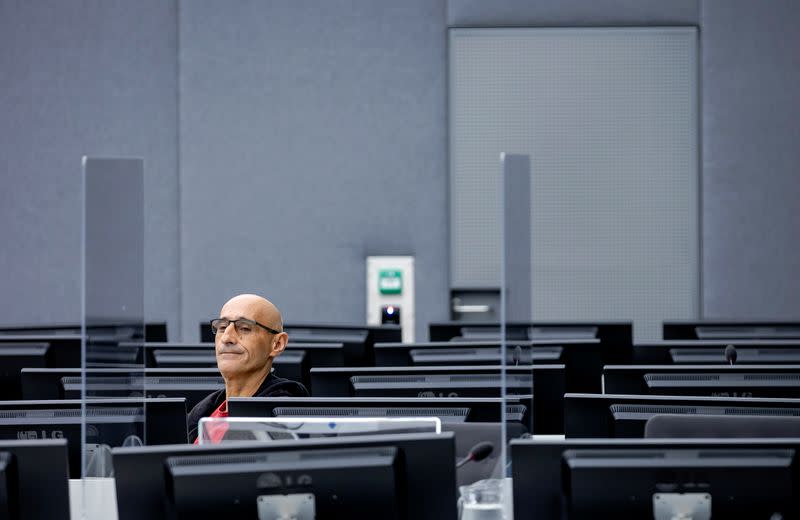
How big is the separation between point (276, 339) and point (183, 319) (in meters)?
3.95

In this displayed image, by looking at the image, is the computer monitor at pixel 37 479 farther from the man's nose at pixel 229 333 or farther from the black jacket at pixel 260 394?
the man's nose at pixel 229 333

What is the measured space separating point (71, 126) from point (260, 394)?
4657mm

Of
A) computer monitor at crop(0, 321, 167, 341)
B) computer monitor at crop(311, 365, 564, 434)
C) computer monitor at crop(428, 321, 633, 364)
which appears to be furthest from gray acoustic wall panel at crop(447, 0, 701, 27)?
computer monitor at crop(311, 365, 564, 434)

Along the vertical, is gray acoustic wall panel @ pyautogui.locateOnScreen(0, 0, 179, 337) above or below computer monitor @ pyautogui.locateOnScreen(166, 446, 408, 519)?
above

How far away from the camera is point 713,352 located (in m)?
4.23

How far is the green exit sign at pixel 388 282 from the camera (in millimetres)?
7828

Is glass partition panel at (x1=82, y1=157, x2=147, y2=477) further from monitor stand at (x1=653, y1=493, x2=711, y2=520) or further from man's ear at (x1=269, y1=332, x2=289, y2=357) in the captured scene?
monitor stand at (x1=653, y1=493, x2=711, y2=520)

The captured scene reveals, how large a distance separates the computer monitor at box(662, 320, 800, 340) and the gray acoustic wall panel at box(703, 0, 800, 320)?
3086 mm

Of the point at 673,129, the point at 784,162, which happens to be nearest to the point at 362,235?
the point at 673,129

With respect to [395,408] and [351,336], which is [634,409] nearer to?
[395,408]

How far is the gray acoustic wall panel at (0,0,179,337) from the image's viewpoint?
314 inches

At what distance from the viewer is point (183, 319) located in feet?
26.0

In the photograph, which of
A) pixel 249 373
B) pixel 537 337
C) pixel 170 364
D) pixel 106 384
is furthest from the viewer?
pixel 537 337

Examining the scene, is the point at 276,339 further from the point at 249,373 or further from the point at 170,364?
the point at 170,364
